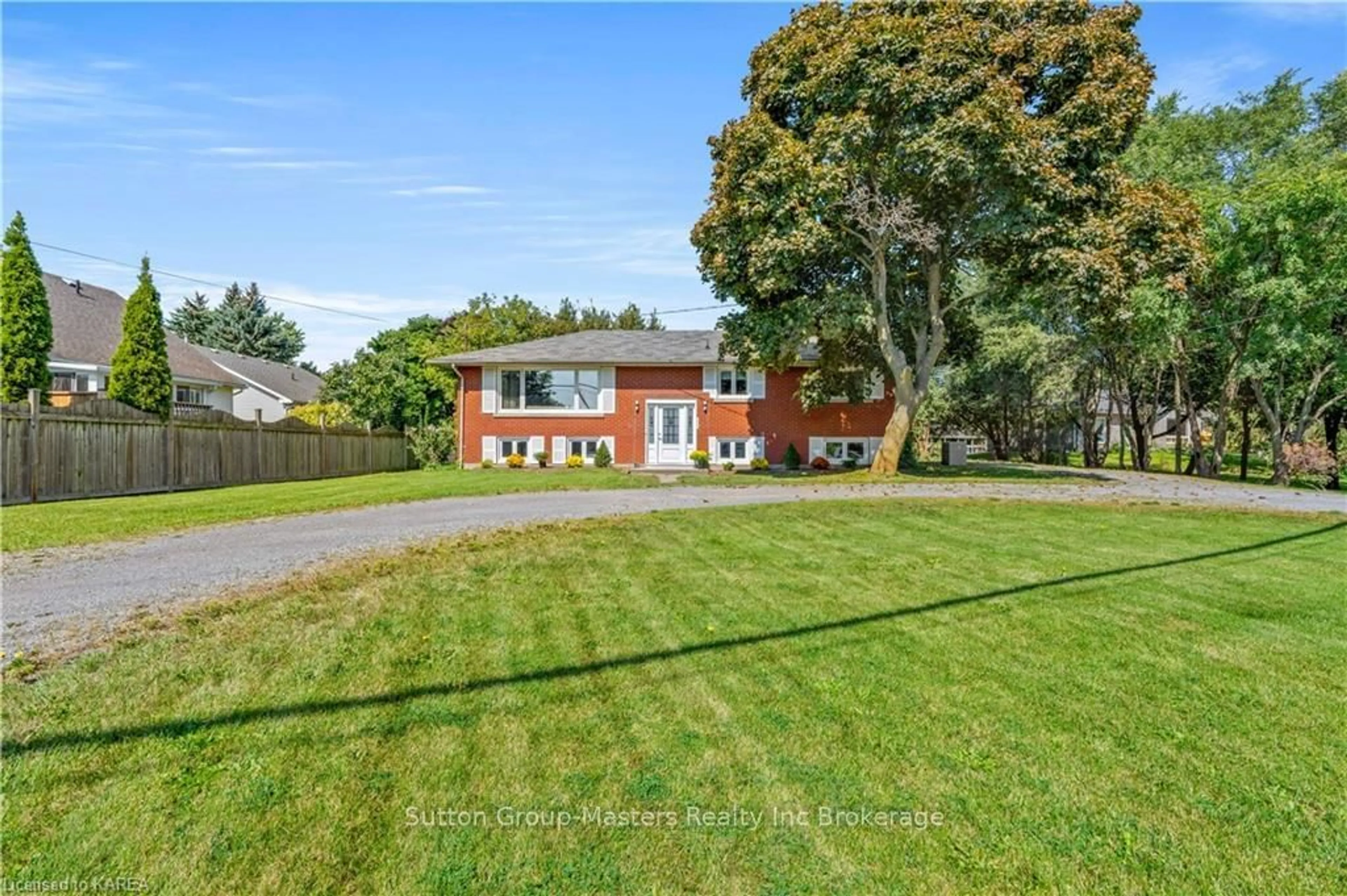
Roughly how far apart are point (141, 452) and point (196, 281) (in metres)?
15.6

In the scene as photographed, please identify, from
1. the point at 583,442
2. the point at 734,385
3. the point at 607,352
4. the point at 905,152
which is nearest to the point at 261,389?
the point at 583,442

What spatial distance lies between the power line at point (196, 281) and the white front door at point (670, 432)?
14.3m

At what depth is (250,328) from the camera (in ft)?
174

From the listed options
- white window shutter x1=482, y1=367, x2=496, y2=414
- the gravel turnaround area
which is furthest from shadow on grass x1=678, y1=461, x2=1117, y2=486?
white window shutter x1=482, y1=367, x2=496, y2=414

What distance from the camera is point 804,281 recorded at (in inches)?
744

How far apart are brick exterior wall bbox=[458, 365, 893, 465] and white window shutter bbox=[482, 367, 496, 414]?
0.12 metres

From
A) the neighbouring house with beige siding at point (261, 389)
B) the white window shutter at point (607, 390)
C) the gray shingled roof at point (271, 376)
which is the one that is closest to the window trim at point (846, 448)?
the white window shutter at point (607, 390)

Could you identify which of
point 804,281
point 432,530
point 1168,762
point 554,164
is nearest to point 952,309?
point 804,281

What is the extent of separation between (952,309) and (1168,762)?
19017 mm

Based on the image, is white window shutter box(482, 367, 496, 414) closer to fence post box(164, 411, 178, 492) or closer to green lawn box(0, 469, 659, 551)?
green lawn box(0, 469, 659, 551)

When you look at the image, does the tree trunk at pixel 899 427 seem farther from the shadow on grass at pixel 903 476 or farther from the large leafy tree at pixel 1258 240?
the large leafy tree at pixel 1258 240

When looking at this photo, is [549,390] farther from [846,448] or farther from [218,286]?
[218,286]

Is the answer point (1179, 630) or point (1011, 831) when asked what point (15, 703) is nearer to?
point (1011, 831)

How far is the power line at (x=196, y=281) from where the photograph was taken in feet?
66.6
